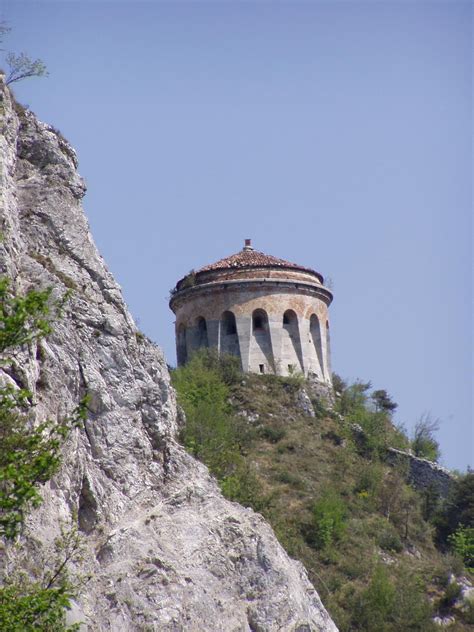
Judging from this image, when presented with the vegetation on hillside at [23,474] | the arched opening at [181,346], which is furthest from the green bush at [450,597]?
the vegetation on hillside at [23,474]

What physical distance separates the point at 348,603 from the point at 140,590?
13.8 meters

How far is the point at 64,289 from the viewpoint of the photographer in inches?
949

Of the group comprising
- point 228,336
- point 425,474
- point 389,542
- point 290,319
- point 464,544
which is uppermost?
point 290,319

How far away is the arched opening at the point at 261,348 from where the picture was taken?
149 feet

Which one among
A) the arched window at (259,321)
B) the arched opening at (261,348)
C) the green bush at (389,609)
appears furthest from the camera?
the arched window at (259,321)

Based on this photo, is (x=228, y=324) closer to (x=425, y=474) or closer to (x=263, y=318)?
(x=263, y=318)

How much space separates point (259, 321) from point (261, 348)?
1029 mm

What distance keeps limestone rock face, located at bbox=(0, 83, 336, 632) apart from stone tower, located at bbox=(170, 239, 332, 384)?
17854 millimetres

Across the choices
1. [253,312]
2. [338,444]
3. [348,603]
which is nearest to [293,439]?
[338,444]

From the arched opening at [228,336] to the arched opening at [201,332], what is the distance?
79 cm

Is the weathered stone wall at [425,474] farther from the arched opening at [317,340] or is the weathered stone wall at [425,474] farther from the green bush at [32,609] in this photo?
the green bush at [32,609]

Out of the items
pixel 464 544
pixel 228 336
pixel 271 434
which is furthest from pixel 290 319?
pixel 464 544

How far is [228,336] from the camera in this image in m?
45.8

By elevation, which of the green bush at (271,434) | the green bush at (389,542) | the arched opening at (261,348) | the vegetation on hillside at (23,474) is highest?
the arched opening at (261,348)
